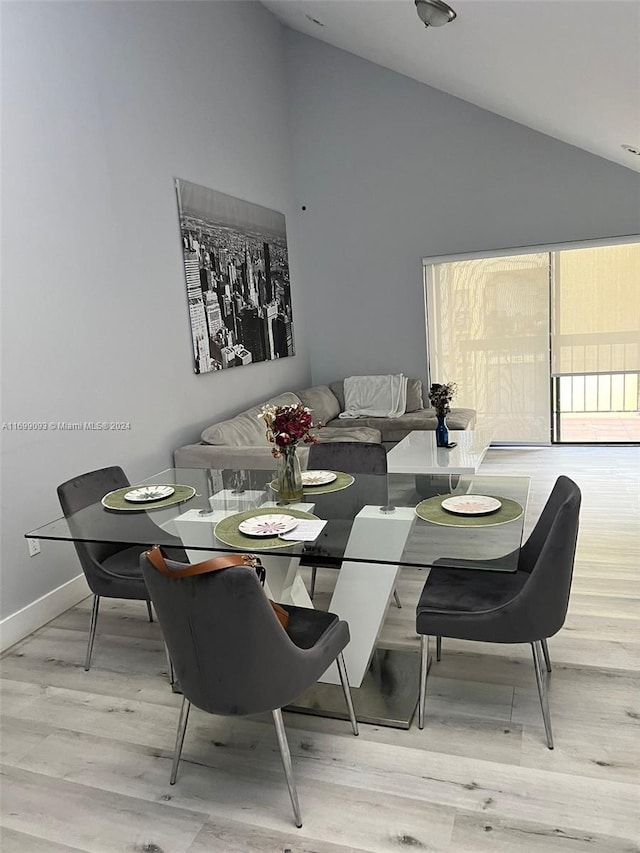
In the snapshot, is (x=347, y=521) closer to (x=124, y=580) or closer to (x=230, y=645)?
(x=230, y=645)

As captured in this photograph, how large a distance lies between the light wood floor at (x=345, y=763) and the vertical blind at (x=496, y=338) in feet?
11.6

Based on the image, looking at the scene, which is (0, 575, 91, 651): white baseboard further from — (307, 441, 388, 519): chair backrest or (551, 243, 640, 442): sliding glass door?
(551, 243, 640, 442): sliding glass door

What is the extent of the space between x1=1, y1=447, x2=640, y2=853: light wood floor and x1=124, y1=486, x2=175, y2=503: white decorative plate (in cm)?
74

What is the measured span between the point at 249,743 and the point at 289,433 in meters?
1.13

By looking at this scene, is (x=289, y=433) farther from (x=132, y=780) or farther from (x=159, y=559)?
(x=132, y=780)

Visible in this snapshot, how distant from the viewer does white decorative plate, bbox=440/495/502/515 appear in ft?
7.54

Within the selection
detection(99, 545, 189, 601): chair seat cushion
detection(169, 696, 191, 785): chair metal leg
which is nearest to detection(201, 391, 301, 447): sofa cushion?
detection(99, 545, 189, 601): chair seat cushion

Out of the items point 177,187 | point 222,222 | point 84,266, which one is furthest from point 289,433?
point 222,222

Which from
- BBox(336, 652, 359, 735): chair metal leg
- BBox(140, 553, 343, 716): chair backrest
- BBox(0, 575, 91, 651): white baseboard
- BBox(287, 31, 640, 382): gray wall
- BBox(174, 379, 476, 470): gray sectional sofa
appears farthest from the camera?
BBox(287, 31, 640, 382): gray wall

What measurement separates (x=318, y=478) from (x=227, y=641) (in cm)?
118

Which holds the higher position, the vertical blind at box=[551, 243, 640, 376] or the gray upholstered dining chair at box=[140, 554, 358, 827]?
the vertical blind at box=[551, 243, 640, 376]

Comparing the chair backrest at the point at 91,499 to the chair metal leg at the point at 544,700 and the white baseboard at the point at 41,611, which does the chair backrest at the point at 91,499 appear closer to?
the white baseboard at the point at 41,611

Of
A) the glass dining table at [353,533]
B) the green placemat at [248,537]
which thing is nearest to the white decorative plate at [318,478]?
the glass dining table at [353,533]

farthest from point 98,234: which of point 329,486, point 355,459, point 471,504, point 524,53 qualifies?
point 471,504
